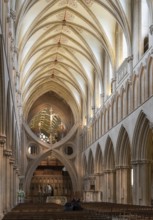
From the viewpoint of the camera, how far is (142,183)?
26938 millimetres

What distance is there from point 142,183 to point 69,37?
17.9 m

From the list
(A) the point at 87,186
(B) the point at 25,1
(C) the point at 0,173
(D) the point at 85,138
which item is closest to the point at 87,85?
(D) the point at 85,138

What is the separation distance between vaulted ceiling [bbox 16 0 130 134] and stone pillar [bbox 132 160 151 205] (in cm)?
Answer: 853

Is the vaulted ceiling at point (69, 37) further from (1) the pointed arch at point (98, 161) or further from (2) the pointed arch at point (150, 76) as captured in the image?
(1) the pointed arch at point (98, 161)

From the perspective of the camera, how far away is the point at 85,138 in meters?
49.1

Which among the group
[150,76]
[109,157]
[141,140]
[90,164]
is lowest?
[90,164]

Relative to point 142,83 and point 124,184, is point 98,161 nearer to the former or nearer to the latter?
point 124,184

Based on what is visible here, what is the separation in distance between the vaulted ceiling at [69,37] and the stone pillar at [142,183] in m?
8.53

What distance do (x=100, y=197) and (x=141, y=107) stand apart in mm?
14438

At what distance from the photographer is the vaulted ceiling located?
3109cm

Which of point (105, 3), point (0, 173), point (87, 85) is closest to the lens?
Answer: point (0, 173)

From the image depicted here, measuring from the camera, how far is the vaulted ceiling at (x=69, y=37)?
→ 102 ft

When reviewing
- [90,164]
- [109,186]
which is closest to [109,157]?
[109,186]

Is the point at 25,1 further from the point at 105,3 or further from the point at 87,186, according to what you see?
the point at 87,186
